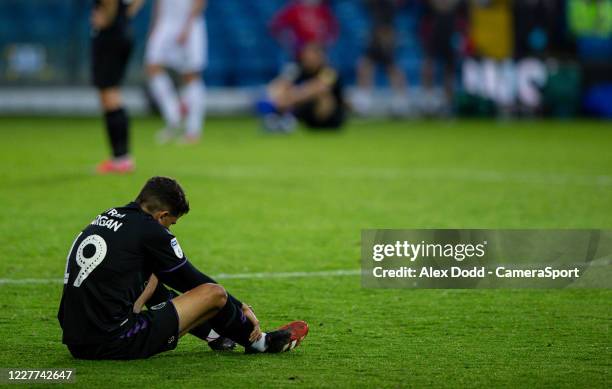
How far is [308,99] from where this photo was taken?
18.8 metres

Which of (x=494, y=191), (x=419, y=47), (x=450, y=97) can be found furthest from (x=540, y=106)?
(x=494, y=191)

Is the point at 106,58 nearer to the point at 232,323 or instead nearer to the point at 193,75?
the point at 193,75

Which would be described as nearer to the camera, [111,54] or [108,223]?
[108,223]

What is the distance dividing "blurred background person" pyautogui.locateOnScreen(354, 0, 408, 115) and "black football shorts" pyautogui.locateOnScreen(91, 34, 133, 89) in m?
10.7

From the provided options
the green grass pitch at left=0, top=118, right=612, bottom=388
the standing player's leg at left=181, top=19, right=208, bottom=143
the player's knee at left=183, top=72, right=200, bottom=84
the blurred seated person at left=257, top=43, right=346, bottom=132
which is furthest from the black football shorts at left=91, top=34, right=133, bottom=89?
the blurred seated person at left=257, top=43, right=346, bottom=132

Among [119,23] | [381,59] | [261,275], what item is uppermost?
[119,23]

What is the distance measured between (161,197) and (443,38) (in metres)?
17.4

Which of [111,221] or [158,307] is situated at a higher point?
[111,221]

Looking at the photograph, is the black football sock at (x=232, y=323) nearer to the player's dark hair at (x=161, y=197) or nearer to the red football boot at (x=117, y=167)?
the player's dark hair at (x=161, y=197)

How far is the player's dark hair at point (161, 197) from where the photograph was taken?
5.33 m

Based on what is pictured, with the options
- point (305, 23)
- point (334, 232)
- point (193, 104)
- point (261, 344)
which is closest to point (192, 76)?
point (193, 104)

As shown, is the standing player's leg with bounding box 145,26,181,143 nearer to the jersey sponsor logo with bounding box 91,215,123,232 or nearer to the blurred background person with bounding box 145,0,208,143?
the blurred background person with bounding box 145,0,208,143

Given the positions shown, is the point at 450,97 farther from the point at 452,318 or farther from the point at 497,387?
the point at 497,387

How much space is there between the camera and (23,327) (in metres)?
5.98
